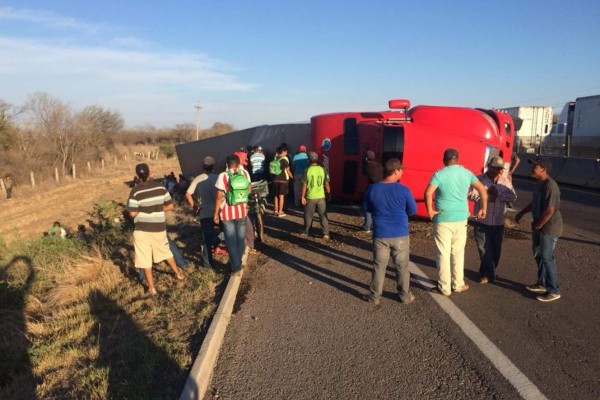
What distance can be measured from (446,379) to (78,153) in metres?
51.7

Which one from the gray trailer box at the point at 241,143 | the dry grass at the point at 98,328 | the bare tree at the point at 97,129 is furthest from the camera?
the bare tree at the point at 97,129

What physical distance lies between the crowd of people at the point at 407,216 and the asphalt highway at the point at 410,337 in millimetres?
357

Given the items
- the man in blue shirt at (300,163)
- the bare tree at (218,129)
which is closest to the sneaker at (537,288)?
the man in blue shirt at (300,163)

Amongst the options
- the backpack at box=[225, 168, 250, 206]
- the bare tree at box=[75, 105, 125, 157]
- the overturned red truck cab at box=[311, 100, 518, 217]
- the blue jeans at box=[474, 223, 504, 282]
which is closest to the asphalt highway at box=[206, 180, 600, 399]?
the blue jeans at box=[474, 223, 504, 282]

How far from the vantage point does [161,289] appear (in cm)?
618

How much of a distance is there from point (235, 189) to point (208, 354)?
107 inches

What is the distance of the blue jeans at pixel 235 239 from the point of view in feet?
20.3

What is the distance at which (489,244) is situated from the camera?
5.79m

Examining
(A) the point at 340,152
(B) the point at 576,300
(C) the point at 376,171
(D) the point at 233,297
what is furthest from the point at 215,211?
(A) the point at 340,152

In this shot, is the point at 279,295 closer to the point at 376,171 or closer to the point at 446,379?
the point at 376,171

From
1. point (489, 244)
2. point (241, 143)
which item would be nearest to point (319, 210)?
point (489, 244)

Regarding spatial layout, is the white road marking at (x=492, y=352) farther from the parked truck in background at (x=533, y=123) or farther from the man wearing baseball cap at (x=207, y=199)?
the parked truck in background at (x=533, y=123)

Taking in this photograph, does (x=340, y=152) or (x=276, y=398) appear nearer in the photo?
(x=276, y=398)

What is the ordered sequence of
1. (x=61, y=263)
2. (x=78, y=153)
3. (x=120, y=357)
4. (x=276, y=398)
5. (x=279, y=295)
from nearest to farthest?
(x=276, y=398) → (x=120, y=357) → (x=279, y=295) → (x=61, y=263) → (x=78, y=153)
